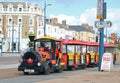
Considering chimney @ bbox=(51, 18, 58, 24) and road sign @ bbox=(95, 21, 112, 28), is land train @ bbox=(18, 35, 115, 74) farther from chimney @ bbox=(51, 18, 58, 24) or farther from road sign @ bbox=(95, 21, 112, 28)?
chimney @ bbox=(51, 18, 58, 24)

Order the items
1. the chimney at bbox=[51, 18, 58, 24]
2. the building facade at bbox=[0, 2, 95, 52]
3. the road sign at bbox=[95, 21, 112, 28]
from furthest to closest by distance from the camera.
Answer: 1. the chimney at bbox=[51, 18, 58, 24]
2. the building facade at bbox=[0, 2, 95, 52]
3. the road sign at bbox=[95, 21, 112, 28]

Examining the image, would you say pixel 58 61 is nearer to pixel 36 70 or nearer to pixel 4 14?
pixel 36 70

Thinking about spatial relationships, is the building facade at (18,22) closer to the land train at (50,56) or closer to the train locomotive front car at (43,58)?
the land train at (50,56)

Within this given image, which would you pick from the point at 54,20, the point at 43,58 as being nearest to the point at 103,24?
the point at 43,58

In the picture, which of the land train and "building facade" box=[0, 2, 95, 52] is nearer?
the land train

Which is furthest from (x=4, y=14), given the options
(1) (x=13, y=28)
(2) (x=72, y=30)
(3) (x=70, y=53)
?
(3) (x=70, y=53)

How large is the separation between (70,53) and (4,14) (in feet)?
295

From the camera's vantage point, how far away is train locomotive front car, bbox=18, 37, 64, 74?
27.0 metres

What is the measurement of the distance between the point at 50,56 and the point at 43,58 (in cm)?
123

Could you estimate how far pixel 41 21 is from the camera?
122m

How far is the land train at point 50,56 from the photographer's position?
88.8ft

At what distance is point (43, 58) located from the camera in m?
27.4

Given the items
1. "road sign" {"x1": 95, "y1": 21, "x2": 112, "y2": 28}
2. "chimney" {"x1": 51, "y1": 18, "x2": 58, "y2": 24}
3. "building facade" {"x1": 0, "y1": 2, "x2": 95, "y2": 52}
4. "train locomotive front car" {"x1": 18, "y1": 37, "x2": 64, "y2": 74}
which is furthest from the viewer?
"chimney" {"x1": 51, "y1": 18, "x2": 58, "y2": 24}

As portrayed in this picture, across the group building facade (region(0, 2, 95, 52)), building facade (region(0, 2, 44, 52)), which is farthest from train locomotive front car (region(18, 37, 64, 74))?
building facade (region(0, 2, 44, 52))
